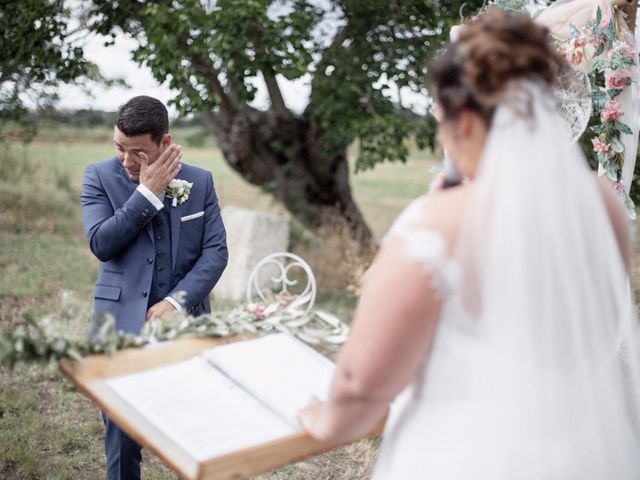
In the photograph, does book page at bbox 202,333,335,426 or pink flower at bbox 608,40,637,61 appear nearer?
book page at bbox 202,333,335,426

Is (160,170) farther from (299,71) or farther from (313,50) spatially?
(313,50)

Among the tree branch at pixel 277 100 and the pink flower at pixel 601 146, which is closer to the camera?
the pink flower at pixel 601 146

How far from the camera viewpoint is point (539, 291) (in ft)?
5.41

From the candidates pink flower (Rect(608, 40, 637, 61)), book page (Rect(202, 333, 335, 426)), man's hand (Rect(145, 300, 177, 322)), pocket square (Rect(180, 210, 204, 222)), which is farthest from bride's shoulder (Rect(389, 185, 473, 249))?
pink flower (Rect(608, 40, 637, 61))

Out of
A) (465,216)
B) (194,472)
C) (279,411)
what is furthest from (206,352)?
(465,216)

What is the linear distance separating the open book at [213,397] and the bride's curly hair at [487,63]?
2.91ft

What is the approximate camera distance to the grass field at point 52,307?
4.35 metres

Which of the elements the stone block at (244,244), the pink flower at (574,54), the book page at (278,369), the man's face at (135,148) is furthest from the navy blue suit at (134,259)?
the stone block at (244,244)

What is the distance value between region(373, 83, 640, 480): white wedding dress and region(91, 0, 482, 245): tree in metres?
5.07

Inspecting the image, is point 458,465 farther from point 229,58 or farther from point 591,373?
point 229,58

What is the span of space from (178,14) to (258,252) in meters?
3.13

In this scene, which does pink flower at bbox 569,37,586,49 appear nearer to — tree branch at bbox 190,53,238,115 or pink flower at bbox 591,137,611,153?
pink flower at bbox 591,137,611,153

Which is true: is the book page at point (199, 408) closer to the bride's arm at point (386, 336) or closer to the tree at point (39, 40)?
the bride's arm at point (386, 336)

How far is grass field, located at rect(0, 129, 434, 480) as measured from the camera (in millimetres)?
4352
